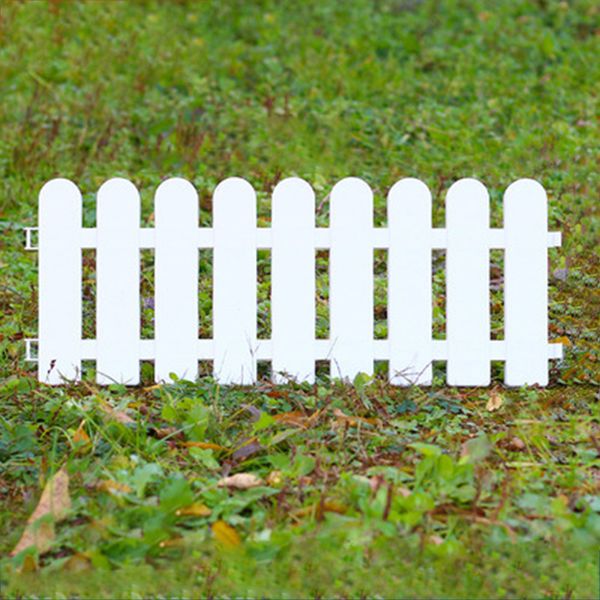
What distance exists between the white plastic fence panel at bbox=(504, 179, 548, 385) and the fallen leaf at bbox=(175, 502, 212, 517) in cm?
186

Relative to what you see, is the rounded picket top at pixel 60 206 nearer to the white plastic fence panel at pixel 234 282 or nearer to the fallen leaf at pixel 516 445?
the white plastic fence panel at pixel 234 282

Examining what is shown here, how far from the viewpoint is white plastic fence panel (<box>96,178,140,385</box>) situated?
446 cm

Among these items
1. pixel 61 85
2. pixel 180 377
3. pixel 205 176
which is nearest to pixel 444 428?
pixel 180 377

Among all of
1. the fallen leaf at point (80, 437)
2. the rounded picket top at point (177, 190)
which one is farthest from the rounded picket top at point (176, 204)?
the fallen leaf at point (80, 437)

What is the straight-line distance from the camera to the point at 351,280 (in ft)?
14.7

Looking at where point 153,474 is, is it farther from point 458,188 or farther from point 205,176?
point 205,176

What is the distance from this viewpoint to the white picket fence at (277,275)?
447cm

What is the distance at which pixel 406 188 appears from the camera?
176 inches

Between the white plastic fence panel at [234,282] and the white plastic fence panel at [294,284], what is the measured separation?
96 millimetres

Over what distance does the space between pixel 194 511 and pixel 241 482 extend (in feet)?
0.87

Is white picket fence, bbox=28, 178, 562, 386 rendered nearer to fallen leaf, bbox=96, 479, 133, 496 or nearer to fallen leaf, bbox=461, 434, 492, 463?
fallen leaf, bbox=461, 434, 492, 463

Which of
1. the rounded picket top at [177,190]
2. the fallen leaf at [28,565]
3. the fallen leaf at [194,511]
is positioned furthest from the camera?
the rounded picket top at [177,190]

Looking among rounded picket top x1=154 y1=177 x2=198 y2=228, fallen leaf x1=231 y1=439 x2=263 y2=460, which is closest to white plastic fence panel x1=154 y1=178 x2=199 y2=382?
rounded picket top x1=154 y1=177 x2=198 y2=228

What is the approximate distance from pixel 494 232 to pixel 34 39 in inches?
231
